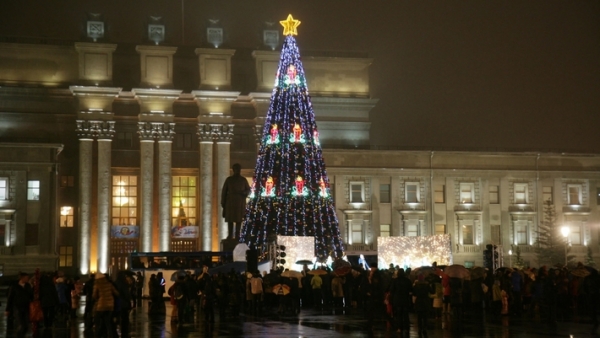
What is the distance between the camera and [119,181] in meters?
67.8

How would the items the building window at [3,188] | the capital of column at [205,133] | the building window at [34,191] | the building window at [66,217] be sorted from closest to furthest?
the building window at [3,188], the building window at [34,191], the building window at [66,217], the capital of column at [205,133]

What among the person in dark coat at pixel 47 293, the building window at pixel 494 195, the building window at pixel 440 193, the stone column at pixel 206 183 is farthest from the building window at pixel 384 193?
the person in dark coat at pixel 47 293

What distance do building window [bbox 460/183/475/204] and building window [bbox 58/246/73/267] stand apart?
27.6m

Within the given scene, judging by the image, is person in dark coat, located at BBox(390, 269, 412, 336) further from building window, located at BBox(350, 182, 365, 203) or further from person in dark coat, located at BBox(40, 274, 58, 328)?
building window, located at BBox(350, 182, 365, 203)

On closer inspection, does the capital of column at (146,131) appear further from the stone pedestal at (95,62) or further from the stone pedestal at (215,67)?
the stone pedestal at (215,67)

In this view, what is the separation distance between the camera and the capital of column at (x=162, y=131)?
→ 66312 mm

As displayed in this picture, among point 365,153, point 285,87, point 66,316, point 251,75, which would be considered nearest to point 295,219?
point 285,87

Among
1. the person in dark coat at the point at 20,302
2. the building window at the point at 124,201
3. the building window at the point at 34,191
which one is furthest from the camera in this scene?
the building window at the point at 124,201

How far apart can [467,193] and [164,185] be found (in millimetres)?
21431

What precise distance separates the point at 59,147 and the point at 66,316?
98.1ft

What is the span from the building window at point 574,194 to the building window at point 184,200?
2700 centimetres

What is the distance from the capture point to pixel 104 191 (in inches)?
2571

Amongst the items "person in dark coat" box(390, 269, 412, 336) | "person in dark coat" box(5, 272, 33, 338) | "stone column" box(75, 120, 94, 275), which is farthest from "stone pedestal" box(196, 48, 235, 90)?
"person in dark coat" box(390, 269, 412, 336)

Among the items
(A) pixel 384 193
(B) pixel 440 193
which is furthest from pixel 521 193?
(A) pixel 384 193
